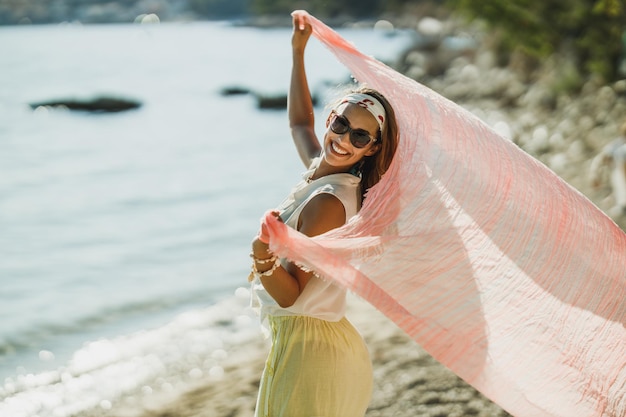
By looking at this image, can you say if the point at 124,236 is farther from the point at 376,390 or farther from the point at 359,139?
the point at 359,139

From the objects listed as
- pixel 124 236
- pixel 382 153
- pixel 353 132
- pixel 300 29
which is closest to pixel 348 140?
pixel 353 132

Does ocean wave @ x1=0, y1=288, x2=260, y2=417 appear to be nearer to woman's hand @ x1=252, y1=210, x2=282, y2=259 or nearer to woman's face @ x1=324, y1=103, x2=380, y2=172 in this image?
woman's face @ x1=324, y1=103, x2=380, y2=172

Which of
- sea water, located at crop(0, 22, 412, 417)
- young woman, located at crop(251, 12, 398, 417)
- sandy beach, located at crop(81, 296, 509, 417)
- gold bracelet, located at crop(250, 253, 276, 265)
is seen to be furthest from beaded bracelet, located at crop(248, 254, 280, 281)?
sandy beach, located at crop(81, 296, 509, 417)

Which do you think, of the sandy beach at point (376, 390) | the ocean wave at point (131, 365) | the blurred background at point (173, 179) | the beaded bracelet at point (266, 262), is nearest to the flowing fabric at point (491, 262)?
the beaded bracelet at point (266, 262)

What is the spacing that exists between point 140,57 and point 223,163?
2597 inches

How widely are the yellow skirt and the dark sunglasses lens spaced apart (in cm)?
61

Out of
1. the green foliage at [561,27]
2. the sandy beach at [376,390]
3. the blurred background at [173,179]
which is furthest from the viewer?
the green foliage at [561,27]

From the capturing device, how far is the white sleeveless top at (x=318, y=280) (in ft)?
8.55

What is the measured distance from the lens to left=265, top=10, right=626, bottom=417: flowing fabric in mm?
2623

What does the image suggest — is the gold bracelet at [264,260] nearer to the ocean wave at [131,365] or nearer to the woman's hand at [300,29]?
the woman's hand at [300,29]

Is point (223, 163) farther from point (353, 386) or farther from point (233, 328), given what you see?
point (353, 386)

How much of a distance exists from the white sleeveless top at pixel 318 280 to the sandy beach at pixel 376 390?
268cm

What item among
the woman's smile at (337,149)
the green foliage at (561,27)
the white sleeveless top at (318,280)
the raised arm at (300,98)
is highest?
the green foliage at (561,27)

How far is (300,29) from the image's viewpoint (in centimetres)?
332
